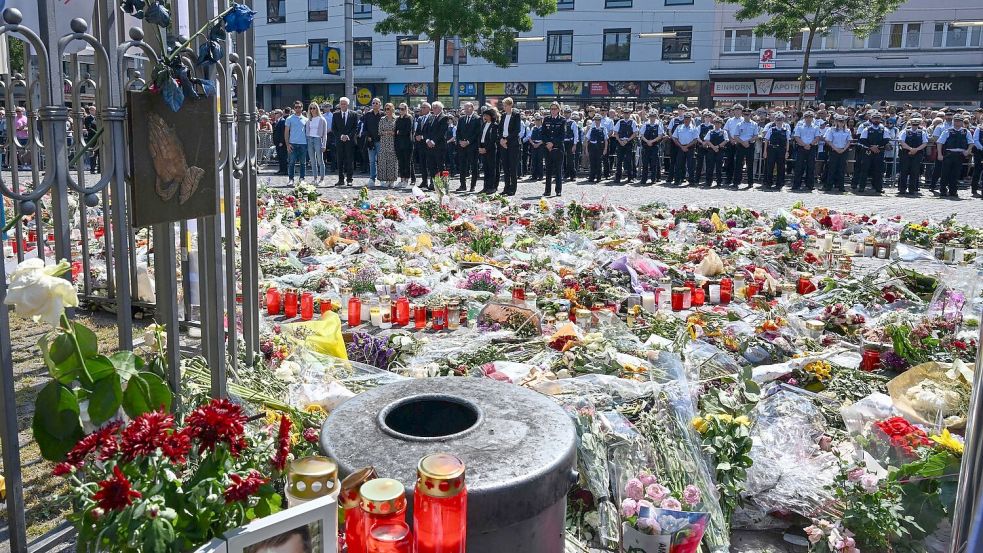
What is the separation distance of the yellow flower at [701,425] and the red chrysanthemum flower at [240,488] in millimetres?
2391

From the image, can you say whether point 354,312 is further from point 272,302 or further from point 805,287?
point 805,287

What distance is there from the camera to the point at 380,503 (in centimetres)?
222

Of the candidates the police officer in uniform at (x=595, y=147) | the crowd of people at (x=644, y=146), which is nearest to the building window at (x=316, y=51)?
the crowd of people at (x=644, y=146)

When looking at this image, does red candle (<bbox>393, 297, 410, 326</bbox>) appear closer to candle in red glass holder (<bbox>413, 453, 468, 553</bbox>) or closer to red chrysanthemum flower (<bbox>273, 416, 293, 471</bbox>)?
red chrysanthemum flower (<bbox>273, 416, 293, 471</bbox>)

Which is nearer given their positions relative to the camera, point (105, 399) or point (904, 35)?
point (105, 399)

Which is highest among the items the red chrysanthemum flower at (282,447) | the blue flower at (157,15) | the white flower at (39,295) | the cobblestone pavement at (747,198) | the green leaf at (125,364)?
the blue flower at (157,15)

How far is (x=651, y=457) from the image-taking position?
3.74m

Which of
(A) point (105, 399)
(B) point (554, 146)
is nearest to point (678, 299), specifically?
(A) point (105, 399)

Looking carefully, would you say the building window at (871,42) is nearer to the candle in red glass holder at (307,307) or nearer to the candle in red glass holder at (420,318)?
the candle in red glass holder at (420,318)

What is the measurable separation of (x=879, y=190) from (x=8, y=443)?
19921mm

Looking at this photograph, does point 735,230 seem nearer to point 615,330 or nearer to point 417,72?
point 615,330

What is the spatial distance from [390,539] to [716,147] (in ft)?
63.2

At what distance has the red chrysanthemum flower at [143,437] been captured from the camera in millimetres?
2029

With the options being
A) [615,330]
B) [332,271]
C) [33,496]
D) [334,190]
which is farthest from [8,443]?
[334,190]
